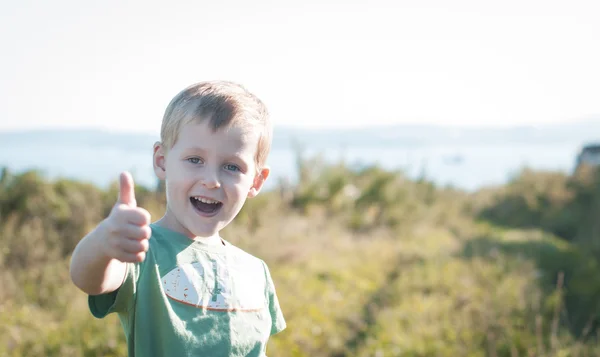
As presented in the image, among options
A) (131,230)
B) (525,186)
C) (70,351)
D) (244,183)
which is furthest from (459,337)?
(525,186)

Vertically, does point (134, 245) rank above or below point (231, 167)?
below

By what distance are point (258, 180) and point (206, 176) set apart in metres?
0.34

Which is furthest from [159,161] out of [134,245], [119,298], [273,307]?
[273,307]

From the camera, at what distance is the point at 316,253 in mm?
9438

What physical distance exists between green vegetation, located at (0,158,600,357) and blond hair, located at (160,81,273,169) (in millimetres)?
3528

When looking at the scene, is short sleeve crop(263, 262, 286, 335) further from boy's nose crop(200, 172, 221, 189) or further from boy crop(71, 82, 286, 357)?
boy's nose crop(200, 172, 221, 189)

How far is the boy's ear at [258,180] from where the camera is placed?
2014mm

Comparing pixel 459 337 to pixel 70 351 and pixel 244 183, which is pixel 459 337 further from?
pixel 244 183

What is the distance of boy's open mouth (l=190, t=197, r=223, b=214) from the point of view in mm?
1780

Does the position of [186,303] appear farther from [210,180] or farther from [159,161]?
[159,161]

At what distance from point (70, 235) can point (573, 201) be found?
10.7 metres

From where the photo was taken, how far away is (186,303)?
1.72m

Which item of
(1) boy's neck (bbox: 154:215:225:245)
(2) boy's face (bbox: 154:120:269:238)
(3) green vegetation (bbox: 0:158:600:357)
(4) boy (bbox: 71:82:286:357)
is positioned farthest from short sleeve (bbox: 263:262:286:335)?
(3) green vegetation (bbox: 0:158:600:357)

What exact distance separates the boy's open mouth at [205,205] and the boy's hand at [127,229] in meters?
0.40
